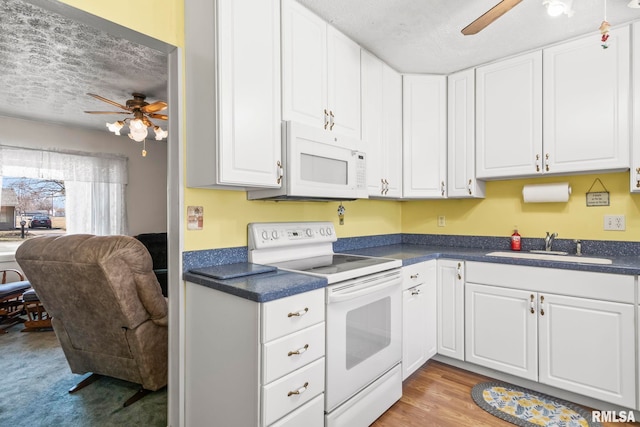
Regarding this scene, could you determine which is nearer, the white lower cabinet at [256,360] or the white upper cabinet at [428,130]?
the white lower cabinet at [256,360]

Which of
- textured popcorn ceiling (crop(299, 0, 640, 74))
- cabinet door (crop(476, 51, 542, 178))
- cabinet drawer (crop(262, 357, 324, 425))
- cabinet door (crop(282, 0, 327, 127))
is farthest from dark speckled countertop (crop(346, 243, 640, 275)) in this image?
textured popcorn ceiling (crop(299, 0, 640, 74))

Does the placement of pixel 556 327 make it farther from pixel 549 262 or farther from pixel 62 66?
pixel 62 66

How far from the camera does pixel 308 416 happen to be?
148 centimetres

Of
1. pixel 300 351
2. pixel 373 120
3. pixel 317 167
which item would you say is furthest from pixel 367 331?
pixel 373 120

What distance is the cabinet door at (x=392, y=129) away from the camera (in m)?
2.65

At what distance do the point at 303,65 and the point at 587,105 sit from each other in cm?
194

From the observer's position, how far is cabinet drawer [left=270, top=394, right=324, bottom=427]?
139cm

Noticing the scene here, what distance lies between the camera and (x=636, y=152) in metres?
2.07

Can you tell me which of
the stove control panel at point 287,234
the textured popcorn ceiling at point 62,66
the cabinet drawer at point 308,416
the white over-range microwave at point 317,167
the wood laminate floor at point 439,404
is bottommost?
the wood laminate floor at point 439,404

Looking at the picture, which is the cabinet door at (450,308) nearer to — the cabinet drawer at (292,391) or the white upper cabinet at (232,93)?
the cabinet drawer at (292,391)

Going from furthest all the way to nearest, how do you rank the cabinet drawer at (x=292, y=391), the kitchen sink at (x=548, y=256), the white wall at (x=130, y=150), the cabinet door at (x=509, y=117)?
the white wall at (x=130, y=150) < the cabinet door at (x=509, y=117) < the kitchen sink at (x=548, y=256) < the cabinet drawer at (x=292, y=391)

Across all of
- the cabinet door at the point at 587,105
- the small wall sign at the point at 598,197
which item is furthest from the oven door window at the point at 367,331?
the small wall sign at the point at 598,197

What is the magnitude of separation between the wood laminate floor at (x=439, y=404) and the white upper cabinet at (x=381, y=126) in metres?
1.40

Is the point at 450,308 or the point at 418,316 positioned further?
the point at 450,308
